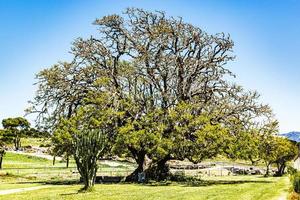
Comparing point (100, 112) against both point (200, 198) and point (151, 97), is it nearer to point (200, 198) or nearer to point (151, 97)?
point (151, 97)

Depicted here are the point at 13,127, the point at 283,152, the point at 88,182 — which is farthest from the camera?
the point at 13,127

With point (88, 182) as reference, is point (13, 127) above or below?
above

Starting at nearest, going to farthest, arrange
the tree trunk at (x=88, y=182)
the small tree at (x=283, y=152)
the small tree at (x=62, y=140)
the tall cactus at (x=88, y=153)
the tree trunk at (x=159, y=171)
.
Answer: the tree trunk at (x=88, y=182) → the tall cactus at (x=88, y=153) → the small tree at (x=62, y=140) → the tree trunk at (x=159, y=171) → the small tree at (x=283, y=152)

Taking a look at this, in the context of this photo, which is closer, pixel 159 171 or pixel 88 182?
pixel 88 182

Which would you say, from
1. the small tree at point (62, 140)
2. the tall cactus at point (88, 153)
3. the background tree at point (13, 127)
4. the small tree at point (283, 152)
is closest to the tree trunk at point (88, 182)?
the tall cactus at point (88, 153)

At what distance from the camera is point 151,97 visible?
43.9 metres

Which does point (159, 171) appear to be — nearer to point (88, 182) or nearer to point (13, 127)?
point (88, 182)

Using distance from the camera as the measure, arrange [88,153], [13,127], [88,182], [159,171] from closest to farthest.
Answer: [88,182]
[88,153]
[159,171]
[13,127]

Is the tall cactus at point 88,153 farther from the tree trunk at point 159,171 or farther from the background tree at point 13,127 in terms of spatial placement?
the background tree at point 13,127

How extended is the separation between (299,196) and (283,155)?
37.9 metres

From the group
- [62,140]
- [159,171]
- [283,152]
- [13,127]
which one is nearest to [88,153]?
[62,140]

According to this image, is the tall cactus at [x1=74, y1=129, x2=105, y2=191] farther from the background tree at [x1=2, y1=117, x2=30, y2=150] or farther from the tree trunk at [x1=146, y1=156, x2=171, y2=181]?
the background tree at [x1=2, y1=117, x2=30, y2=150]

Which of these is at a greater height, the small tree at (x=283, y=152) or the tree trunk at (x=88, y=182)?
the small tree at (x=283, y=152)

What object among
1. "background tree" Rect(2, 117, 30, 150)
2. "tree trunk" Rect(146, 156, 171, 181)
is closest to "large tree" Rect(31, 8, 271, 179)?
"tree trunk" Rect(146, 156, 171, 181)
